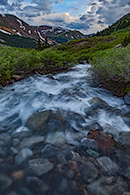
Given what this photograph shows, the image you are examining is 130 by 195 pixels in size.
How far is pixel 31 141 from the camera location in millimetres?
4875

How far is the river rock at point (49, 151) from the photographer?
4.20 meters

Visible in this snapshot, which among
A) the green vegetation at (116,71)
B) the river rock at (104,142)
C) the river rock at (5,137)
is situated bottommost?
the river rock at (5,137)

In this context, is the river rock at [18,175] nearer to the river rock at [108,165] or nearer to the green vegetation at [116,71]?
the river rock at [108,165]

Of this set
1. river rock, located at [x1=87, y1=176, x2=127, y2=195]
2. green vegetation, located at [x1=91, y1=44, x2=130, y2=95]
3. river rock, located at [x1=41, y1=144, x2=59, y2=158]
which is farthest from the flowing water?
river rock, located at [x1=87, y1=176, x2=127, y2=195]

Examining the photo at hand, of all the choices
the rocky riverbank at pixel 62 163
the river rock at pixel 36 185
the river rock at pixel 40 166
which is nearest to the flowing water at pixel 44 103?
the rocky riverbank at pixel 62 163

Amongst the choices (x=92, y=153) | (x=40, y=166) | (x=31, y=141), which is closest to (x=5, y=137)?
(x=31, y=141)

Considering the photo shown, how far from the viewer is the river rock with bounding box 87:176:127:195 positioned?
3.19 metres

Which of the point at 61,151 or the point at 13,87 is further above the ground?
the point at 13,87

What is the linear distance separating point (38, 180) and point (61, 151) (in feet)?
3.71

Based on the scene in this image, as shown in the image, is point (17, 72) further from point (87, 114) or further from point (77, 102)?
point (87, 114)

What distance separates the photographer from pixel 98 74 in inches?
407

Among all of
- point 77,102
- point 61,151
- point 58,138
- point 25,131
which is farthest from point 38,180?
point 77,102

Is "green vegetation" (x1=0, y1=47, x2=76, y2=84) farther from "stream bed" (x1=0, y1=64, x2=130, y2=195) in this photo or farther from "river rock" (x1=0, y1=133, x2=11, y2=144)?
"river rock" (x1=0, y1=133, x2=11, y2=144)

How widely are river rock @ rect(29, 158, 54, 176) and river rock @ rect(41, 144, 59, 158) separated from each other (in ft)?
0.89
